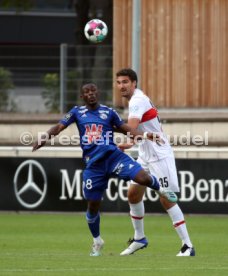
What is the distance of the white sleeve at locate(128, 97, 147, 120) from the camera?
14.6 m

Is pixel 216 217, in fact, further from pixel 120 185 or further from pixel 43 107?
pixel 43 107

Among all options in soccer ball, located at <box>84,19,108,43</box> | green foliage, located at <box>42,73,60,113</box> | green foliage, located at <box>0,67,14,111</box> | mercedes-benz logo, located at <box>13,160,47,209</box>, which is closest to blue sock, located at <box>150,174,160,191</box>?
soccer ball, located at <box>84,19,108,43</box>

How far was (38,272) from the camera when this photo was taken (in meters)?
12.0

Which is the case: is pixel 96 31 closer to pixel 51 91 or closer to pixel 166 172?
pixel 166 172

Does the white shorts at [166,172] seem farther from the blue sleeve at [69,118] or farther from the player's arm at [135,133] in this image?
the blue sleeve at [69,118]

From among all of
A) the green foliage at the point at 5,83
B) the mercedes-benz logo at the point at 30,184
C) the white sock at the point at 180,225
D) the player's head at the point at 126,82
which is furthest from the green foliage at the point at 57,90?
the white sock at the point at 180,225

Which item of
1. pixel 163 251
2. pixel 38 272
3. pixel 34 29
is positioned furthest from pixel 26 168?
pixel 34 29

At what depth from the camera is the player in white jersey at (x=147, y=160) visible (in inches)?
579

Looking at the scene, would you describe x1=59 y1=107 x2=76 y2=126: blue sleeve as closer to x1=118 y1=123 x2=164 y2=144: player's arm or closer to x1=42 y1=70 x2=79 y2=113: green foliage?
x1=118 y1=123 x2=164 y2=144: player's arm

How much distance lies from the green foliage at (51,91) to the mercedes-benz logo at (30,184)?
328 centimetres

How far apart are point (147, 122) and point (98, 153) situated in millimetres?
821

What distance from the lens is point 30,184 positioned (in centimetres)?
2284

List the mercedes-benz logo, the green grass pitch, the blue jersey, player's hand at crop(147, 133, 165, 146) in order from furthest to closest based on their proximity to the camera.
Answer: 1. the mercedes-benz logo
2. player's hand at crop(147, 133, 165, 146)
3. the blue jersey
4. the green grass pitch

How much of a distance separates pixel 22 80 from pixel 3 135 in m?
1.29
